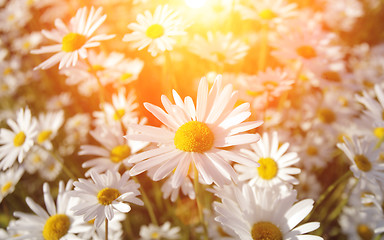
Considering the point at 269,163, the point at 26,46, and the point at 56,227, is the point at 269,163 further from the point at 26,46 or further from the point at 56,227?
the point at 26,46

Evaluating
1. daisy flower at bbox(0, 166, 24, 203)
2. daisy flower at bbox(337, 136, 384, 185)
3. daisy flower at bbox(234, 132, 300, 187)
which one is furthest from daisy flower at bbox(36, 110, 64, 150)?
daisy flower at bbox(337, 136, 384, 185)

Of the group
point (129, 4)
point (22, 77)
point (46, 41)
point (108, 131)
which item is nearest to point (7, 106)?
point (22, 77)

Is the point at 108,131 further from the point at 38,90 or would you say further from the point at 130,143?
the point at 38,90

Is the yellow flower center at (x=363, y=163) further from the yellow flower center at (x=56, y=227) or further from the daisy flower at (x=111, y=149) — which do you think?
the yellow flower center at (x=56, y=227)

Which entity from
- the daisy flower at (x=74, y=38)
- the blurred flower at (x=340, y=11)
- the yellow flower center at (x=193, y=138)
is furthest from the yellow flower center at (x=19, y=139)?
the blurred flower at (x=340, y=11)

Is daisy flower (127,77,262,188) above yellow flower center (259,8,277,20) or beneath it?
beneath

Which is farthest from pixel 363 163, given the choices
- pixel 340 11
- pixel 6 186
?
pixel 340 11

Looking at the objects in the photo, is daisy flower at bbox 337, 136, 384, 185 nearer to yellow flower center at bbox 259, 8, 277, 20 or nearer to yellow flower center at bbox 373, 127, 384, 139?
yellow flower center at bbox 373, 127, 384, 139
